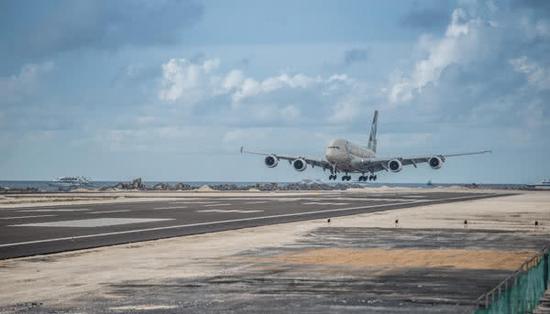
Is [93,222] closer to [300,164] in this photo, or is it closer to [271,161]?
[271,161]

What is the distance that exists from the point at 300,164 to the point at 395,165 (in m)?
13.1

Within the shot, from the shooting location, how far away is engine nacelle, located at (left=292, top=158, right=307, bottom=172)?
10662 cm

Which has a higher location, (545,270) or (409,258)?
(545,270)

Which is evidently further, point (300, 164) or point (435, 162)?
point (300, 164)

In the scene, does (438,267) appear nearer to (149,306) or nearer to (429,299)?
(429,299)

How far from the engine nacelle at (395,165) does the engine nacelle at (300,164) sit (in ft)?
39.1

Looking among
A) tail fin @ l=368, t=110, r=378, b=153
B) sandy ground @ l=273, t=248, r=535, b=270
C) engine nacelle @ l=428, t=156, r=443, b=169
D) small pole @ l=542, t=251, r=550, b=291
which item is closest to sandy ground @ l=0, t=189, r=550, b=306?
sandy ground @ l=273, t=248, r=535, b=270

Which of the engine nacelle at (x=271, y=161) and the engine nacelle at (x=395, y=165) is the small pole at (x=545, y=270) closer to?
the engine nacelle at (x=271, y=161)

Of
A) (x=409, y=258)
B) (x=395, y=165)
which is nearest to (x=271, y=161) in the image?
(x=395, y=165)

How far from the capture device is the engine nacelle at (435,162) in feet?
343

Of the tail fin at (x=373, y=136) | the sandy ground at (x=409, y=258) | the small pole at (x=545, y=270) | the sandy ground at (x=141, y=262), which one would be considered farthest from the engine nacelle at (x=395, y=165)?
the small pole at (x=545, y=270)

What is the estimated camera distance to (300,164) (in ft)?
351

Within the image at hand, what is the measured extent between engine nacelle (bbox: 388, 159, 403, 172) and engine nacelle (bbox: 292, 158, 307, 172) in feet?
39.1

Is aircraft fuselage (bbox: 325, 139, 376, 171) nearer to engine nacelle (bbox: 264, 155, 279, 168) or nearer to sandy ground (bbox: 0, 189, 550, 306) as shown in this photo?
engine nacelle (bbox: 264, 155, 279, 168)
